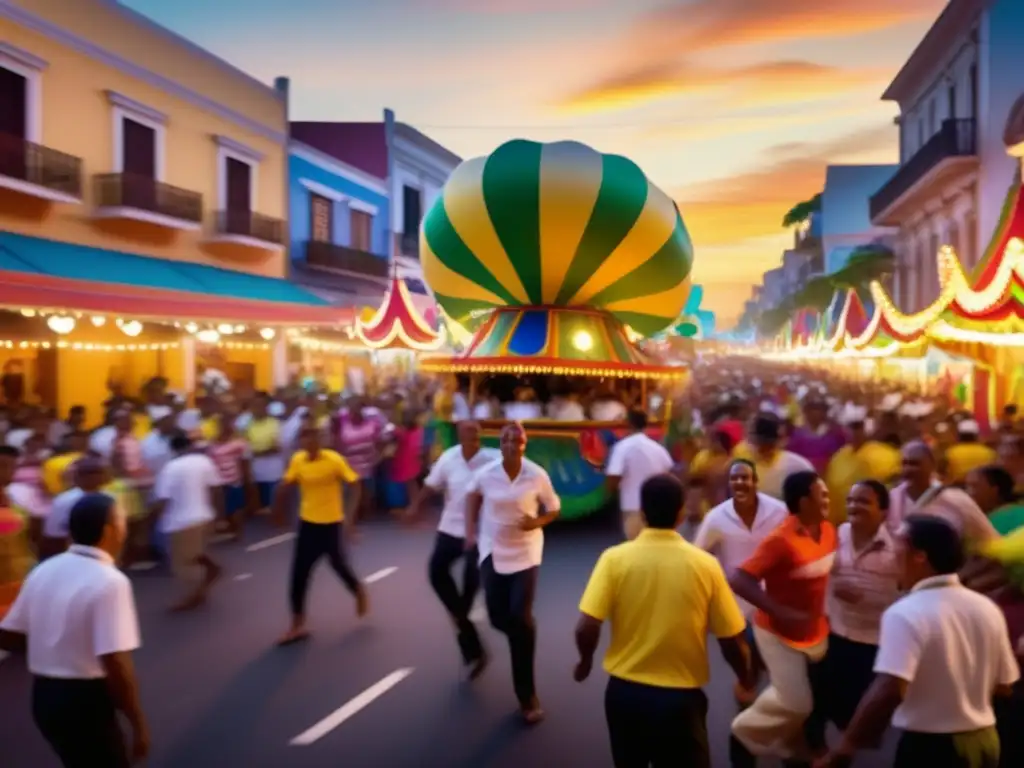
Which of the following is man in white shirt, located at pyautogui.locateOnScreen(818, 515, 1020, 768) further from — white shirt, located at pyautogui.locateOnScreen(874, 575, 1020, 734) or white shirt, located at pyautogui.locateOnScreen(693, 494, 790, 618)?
white shirt, located at pyautogui.locateOnScreen(693, 494, 790, 618)

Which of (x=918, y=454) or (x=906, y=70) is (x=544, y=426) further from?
(x=906, y=70)

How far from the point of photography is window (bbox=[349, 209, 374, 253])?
96.9 feet

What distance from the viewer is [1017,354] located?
17000 mm

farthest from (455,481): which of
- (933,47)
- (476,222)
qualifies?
(933,47)

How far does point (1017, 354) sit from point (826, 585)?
14241 millimetres

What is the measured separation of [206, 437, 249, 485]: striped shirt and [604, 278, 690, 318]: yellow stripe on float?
4863 mm

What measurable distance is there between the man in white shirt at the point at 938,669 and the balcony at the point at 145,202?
56.4 feet

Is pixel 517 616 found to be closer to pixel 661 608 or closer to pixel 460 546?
pixel 460 546

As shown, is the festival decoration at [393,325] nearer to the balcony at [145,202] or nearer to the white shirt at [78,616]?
the balcony at [145,202]

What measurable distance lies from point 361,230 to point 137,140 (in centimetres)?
1116

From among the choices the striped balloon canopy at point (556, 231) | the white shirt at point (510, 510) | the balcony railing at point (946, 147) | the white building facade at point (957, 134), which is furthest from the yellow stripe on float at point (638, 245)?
the balcony railing at point (946, 147)

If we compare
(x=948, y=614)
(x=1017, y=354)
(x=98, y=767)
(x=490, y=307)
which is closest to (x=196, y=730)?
(x=98, y=767)

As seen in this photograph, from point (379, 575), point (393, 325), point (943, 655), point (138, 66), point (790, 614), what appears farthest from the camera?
point (393, 325)

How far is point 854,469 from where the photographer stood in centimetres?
771
